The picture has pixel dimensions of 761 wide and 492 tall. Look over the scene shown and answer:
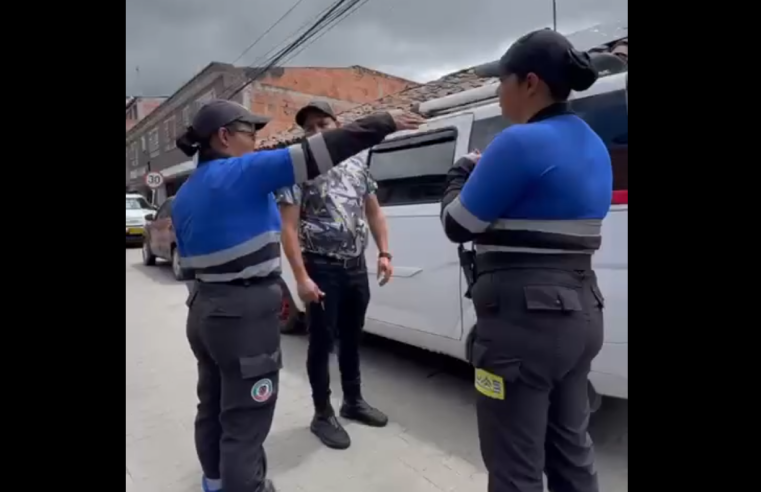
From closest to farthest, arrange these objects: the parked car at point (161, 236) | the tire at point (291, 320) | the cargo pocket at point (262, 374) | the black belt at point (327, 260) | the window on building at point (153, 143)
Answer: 1. the cargo pocket at point (262, 374)
2. the black belt at point (327, 260)
3. the tire at point (291, 320)
4. the parked car at point (161, 236)
5. the window on building at point (153, 143)

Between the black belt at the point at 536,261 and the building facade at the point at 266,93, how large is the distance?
18823mm

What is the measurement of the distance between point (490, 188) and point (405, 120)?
47 cm

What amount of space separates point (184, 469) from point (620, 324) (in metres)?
2.35

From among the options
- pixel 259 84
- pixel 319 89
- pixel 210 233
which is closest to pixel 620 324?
pixel 210 233

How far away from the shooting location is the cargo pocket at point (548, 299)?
1546 millimetres

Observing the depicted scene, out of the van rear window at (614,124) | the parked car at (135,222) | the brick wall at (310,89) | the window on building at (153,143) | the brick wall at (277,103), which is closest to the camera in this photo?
the van rear window at (614,124)

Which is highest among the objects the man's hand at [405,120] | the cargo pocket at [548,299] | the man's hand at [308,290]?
the man's hand at [405,120]

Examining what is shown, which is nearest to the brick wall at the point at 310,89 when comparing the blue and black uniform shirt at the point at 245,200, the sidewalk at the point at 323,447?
the sidewalk at the point at 323,447

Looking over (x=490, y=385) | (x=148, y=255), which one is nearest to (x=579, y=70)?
(x=490, y=385)

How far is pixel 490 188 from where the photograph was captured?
1.52 m

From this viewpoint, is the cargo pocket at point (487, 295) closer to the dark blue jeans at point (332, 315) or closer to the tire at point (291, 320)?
the dark blue jeans at point (332, 315)

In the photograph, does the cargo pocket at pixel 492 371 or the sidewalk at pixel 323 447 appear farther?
the sidewalk at pixel 323 447
